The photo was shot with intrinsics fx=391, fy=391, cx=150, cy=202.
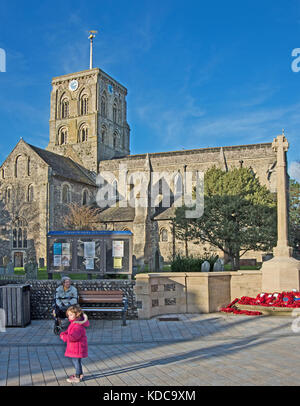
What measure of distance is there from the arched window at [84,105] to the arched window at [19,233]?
19.8m

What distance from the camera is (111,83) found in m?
56.6

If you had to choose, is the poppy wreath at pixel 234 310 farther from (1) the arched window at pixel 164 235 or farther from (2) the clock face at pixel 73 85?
(2) the clock face at pixel 73 85

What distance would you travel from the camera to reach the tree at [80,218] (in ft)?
125

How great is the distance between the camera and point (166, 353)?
811 centimetres

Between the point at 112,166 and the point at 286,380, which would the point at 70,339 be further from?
the point at 112,166

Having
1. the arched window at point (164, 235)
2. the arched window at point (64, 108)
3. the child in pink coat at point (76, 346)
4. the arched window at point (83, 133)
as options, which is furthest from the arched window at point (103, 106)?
the child in pink coat at point (76, 346)

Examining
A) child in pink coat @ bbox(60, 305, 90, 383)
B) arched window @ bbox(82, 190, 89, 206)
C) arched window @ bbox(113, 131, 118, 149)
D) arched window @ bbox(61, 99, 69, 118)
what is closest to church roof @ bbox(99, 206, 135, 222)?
arched window @ bbox(82, 190, 89, 206)

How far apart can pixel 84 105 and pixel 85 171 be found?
10.5m

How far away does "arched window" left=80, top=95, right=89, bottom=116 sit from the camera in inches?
2128

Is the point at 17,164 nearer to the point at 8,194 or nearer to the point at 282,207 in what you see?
the point at 8,194

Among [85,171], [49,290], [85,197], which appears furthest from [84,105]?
[49,290]

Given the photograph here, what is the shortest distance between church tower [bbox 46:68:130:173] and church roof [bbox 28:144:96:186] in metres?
1.78
